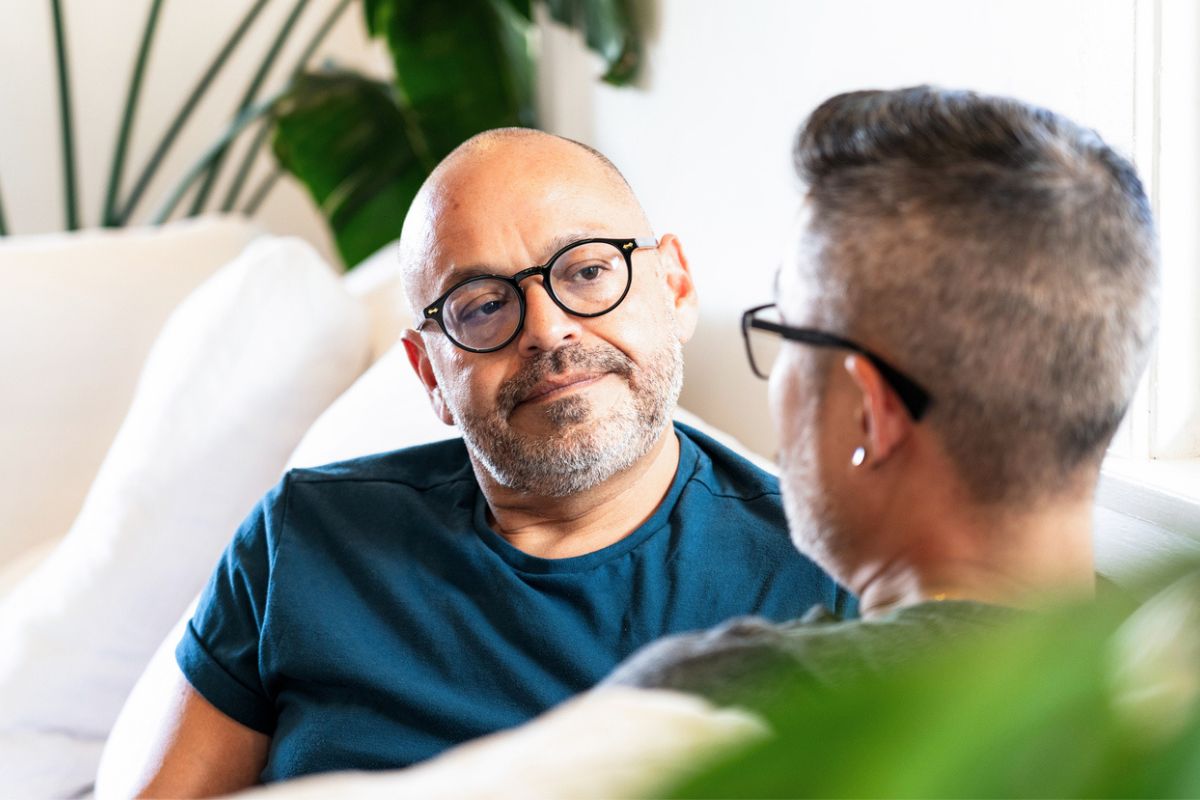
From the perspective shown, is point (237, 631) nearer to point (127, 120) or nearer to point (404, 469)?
point (404, 469)

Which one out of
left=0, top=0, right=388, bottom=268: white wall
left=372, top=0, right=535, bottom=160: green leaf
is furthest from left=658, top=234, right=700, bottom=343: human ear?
left=0, top=0, right=388, bottom=268: white wall

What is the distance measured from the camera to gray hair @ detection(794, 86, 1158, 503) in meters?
0.67

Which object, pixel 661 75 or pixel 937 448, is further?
pixel 661 75

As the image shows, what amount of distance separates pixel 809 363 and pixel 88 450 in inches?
67.3

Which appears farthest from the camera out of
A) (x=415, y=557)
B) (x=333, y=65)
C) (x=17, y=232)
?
(x=17, y=232)

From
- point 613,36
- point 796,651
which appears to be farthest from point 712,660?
point 613,36

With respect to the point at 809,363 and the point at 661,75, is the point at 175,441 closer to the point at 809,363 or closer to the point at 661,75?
the point at 661,75

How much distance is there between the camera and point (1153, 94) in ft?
3.62

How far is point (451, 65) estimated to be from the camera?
254 centimetres

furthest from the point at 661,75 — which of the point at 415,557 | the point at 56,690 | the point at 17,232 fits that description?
the point at 17,232

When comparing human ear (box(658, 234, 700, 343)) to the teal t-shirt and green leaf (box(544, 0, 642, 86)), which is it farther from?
green leaf (box(544, 0, 642, 86))

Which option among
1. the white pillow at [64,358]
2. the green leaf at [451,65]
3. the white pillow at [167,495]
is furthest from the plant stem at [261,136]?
the white pillow at [167,495]

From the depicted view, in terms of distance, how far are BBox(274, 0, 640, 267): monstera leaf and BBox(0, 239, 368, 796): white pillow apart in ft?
2.54

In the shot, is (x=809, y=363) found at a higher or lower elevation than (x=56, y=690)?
higher
